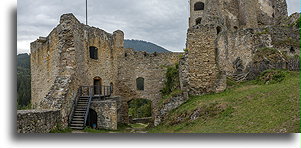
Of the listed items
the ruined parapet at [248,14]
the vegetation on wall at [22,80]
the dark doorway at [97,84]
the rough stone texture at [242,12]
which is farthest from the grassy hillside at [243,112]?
the ruined parapet at [248,14]

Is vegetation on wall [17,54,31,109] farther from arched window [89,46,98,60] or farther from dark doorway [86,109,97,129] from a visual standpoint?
arched window [89,46,98,60]

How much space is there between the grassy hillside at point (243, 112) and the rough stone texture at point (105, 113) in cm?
305

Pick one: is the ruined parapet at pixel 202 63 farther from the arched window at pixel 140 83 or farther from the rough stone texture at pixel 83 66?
the arched window at pixel 140 83

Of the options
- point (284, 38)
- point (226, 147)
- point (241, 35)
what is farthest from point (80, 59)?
point (284, 38)

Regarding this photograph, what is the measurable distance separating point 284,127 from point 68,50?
9.88 m

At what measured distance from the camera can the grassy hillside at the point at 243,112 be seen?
654cm

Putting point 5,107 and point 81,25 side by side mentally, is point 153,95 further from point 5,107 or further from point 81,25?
point 5,107

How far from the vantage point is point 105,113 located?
499 inches

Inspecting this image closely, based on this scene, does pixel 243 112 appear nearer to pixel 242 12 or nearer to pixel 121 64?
pixel 121 64

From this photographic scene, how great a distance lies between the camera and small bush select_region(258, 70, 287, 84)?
34.4 ft

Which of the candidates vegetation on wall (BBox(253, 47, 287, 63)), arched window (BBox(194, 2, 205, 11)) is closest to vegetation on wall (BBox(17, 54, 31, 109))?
vegetation on wall (BBox(253, 47, 287, 63))

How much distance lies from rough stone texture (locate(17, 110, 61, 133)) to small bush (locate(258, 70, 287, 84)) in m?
8.65

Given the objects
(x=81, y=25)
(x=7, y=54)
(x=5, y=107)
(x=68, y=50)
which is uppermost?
(x=81, y=25)

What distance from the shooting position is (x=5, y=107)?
21.6 feet
